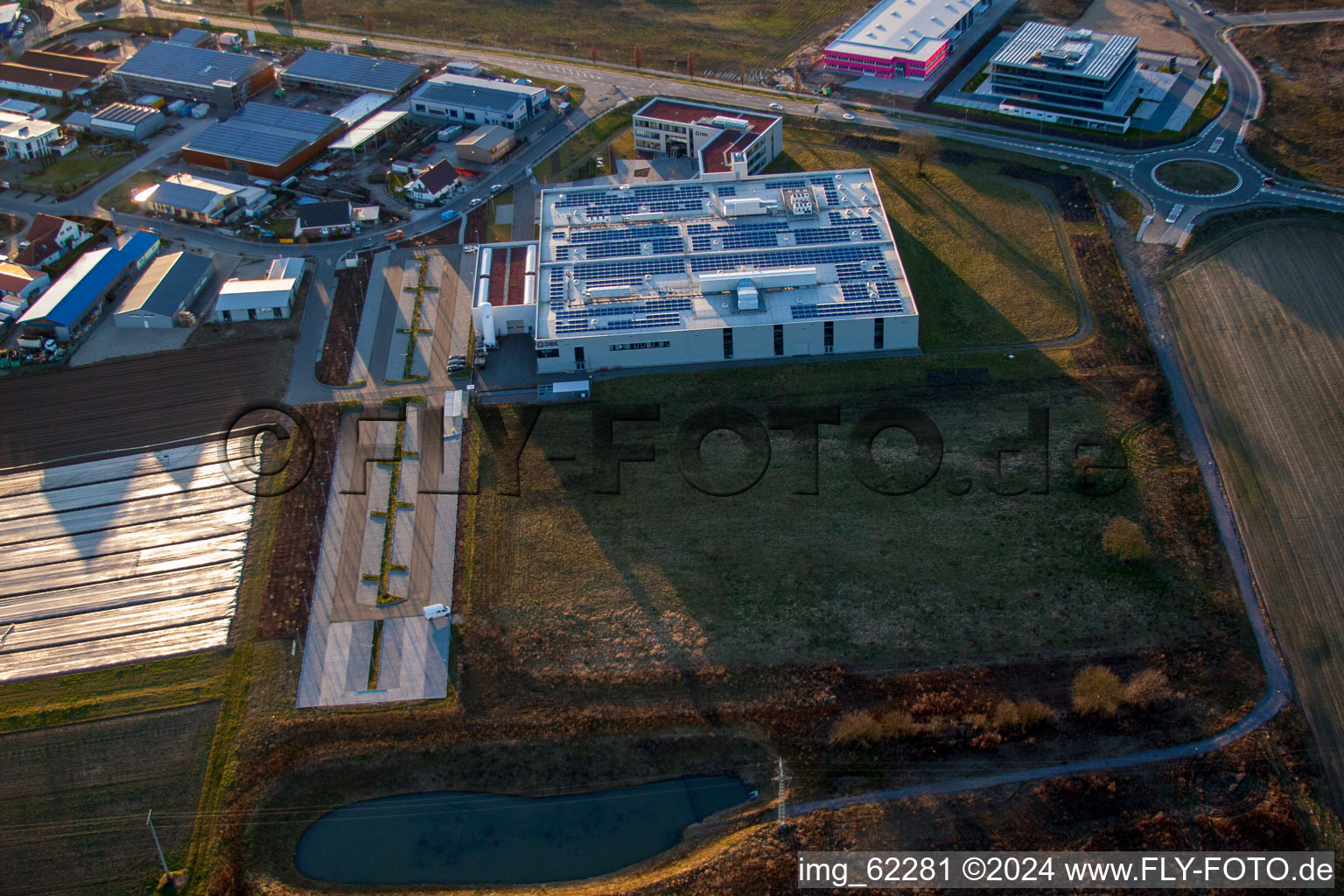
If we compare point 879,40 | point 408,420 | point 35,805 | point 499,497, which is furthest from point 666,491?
point 879,40

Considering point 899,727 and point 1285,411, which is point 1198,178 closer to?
point 1285,411

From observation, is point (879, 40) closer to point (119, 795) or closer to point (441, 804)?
point (441, 804)

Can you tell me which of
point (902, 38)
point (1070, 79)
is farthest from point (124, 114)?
point (1070, 79)

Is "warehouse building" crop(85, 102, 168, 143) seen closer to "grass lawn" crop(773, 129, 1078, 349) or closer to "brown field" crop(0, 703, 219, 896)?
"grass lawn" crop(773, 129, 1078, 349)

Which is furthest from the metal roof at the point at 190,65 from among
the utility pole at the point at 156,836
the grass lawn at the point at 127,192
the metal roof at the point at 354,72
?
the utility pole at the point at 156,836

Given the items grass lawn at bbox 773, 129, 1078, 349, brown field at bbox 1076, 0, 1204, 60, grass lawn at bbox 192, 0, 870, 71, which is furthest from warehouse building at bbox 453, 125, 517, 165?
brown field at bbox 1076, 0, 1204, 60

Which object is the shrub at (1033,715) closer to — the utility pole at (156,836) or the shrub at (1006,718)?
the shrub at (1006,718)

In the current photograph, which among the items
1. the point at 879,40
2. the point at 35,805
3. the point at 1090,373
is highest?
the point at 879,40
